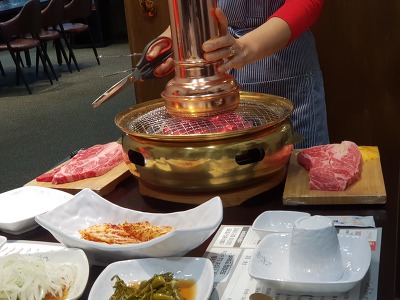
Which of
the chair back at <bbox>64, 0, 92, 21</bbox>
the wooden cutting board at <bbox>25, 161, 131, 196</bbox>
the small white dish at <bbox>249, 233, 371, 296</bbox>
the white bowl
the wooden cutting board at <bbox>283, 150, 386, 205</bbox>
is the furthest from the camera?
the chair back at <bbox>64, 0, 92, 21</bbox>

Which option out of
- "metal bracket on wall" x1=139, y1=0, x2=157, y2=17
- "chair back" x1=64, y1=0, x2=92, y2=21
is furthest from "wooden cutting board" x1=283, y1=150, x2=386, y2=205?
"chair back" x1=64, y1=0, x2=92, y2=21

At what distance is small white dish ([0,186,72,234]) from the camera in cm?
149

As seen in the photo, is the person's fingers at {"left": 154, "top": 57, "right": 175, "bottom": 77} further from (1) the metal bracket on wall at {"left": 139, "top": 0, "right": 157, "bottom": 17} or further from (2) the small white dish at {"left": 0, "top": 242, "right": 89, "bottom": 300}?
(1) the metal bracket on wall at {"left": 139, "top": 0, "right": 157, "bottom": 17}

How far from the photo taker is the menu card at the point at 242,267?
1.08m

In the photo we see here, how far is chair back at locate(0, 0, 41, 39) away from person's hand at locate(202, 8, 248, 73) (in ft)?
21.2

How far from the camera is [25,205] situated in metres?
1.63

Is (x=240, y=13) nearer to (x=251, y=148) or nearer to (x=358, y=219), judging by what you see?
(x=251, y=148)

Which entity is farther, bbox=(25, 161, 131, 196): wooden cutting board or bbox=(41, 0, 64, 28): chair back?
bbox=(41, 0, 64, 28): chair back

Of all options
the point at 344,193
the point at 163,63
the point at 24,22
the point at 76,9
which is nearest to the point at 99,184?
the point at 163,63

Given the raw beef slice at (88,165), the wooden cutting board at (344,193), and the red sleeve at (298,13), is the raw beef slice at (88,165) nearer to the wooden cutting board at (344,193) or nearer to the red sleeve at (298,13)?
the wooden cutting board at (344,193)

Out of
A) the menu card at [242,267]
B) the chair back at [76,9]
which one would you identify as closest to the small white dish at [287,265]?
the menu card at [242,267]

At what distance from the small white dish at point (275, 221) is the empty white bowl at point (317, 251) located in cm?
24

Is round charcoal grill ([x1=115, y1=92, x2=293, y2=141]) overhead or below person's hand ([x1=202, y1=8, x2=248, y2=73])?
below

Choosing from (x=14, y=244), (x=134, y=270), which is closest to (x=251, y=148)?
(x=134, y=270)
